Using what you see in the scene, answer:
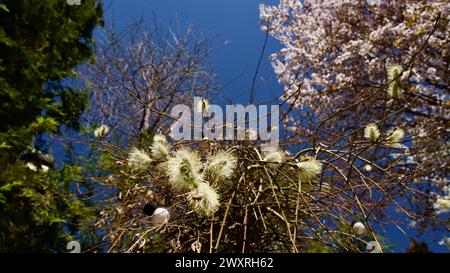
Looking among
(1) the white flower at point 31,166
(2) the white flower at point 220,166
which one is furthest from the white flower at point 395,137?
(1) the white flower at point 31,166

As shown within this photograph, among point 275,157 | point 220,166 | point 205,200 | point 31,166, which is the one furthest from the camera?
point 31,166

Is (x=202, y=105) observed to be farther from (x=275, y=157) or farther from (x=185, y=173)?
(x=185, y=173)

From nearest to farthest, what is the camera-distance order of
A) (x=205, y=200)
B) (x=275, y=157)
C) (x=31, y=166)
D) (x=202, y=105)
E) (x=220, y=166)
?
(x=205, y=200), (x=220, y=166), (x=275, y=157), (x=202, y=105), (x=31, y=166)

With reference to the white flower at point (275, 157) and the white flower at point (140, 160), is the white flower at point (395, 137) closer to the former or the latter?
the white flower at point (275, 157)

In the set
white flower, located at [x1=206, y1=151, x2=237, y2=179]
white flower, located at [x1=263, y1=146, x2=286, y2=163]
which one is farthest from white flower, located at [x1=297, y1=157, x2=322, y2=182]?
white flower, located at [x1=206, y1=151, x2=237, y2=179]

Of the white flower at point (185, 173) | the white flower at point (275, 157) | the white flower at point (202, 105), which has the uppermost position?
the white flower at point (202, 105)

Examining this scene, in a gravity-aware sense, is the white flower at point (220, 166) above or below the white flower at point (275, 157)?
below

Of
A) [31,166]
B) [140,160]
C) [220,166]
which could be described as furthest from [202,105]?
[31,166]

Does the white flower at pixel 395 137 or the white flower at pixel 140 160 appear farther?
the white flower at pixel 395 137

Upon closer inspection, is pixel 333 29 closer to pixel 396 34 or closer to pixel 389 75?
pixel 396 34

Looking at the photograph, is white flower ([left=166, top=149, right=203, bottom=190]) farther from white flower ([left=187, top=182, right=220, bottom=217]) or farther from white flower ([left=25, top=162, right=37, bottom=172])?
white flower ([left=25, top=162, right=37, bottom=172])

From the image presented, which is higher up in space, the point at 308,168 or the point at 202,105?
the point at 202,105

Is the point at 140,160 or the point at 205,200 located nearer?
the point at 205,200
